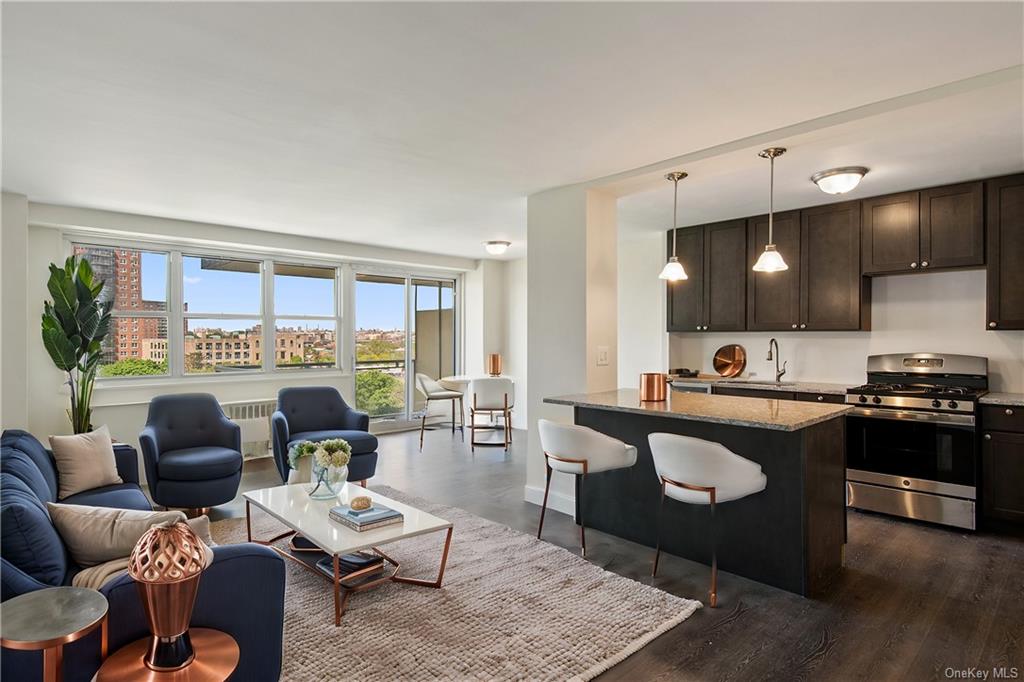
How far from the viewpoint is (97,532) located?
1.99m

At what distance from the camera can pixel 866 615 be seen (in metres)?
2.65

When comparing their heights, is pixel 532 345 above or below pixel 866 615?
above

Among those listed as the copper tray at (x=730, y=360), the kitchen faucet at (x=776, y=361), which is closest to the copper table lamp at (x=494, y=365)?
the copper tray at (x=730, y=360)

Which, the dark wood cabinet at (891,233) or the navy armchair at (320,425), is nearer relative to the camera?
the dark wood cabinet at (891,233)

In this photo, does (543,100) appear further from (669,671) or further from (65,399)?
(65,399)

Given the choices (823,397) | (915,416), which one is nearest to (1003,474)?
(915,416)

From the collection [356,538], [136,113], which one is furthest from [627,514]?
[136,113]

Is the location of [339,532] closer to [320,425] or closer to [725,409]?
[725,409]

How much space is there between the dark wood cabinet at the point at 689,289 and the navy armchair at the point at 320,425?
133 inches

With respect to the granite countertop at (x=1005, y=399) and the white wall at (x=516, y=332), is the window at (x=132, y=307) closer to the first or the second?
the white wall at (x=516, y=332)

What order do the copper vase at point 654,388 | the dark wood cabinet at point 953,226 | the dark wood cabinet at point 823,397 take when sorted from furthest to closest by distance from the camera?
the dark wood cabinet at point 823,397, the dark wood cabinet at point 953,226, the copper vase at point 654,388

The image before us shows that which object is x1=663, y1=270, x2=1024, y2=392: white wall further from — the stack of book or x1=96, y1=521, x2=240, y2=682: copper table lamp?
x1=96, y1=521, x2=240, y2=682: copper table lamp

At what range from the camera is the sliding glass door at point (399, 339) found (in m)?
7.41

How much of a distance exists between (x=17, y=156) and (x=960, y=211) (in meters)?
6.43
